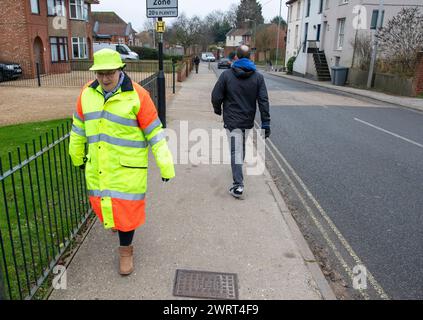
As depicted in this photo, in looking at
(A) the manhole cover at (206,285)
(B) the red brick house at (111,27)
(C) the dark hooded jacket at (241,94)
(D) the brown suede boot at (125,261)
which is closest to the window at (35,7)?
(C) the dark hooded jacket at (241,94)

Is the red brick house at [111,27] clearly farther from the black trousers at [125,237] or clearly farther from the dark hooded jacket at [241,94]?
the black trousers at [125,237]

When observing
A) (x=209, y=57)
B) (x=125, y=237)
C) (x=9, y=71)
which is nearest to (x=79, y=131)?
(x=125, y=237)

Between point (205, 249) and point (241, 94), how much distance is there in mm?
2136

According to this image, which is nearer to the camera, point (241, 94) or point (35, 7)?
point (241, 94)

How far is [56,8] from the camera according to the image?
2847 cm

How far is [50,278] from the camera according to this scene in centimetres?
335

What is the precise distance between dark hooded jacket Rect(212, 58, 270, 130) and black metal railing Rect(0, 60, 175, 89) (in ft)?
45.3

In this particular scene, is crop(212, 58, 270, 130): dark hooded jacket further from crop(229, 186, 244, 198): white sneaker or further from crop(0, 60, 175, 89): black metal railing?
crop(0, 60, 175, 89): black metal railing

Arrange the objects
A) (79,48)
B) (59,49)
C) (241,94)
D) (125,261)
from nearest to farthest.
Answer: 1. (125,261)
2. (241,94)
3. (59,49)
4. (79,48)

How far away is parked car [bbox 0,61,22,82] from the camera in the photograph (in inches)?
849

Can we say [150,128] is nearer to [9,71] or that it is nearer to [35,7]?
[9,71]

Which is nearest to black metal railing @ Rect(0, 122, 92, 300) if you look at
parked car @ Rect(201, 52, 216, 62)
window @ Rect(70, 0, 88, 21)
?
window @ Rect(70, 0, 88, 21)

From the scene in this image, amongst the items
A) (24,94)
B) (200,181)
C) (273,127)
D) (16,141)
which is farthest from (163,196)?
(24,94)

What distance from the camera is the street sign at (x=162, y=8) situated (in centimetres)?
813
